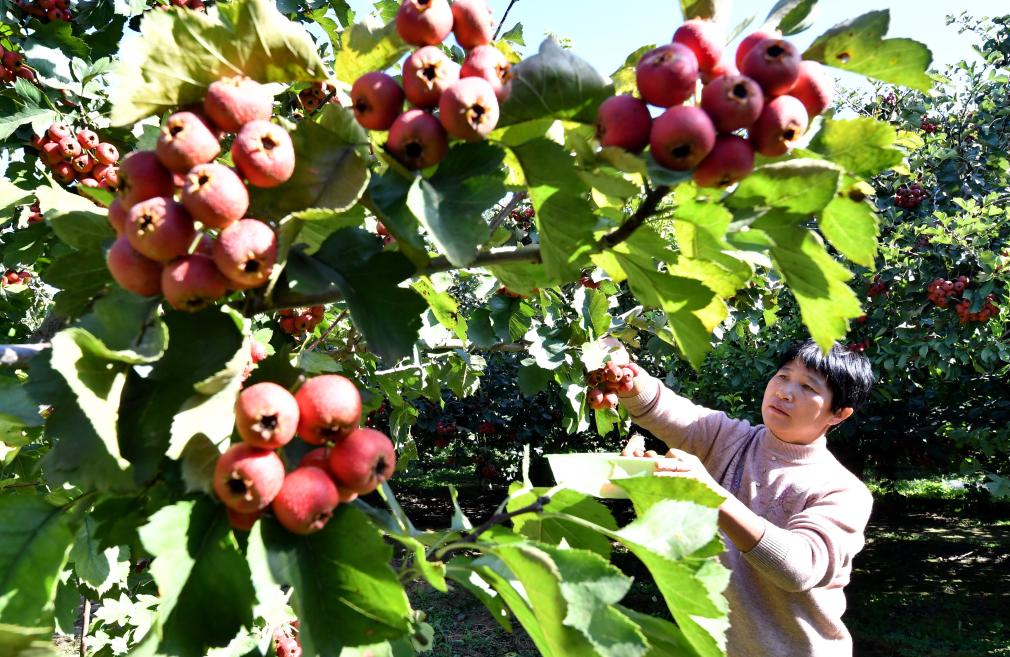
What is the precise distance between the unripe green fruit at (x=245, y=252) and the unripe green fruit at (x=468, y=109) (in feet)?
0.83

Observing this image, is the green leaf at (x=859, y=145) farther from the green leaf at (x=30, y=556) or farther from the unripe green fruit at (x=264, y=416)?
the green leaf at (x=30, y=556)

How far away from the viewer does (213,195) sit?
795mm

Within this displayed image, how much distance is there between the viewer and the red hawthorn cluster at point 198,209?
79cm

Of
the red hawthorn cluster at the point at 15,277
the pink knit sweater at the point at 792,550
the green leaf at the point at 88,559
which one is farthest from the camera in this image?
the red hawthorn cluster at the point at 15,277

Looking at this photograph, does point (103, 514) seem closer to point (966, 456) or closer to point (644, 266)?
point (644, 266)

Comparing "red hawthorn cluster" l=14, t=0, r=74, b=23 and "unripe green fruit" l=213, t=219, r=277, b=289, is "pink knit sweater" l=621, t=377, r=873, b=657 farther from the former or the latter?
"red hawthorn cluster" l=14, t=0, r=74, b=23

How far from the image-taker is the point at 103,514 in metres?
0.94

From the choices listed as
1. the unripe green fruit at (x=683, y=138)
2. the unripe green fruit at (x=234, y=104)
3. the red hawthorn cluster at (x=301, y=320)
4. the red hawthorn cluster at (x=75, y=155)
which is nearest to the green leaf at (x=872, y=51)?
the unripe green fruit at (x=683, y=138)

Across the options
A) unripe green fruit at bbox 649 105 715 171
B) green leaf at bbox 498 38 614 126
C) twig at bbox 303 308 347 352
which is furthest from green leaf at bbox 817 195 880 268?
twig at bbox 303 308 347 352

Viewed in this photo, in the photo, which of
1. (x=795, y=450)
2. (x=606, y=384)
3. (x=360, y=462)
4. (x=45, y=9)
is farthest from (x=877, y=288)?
(x=360, y=462)

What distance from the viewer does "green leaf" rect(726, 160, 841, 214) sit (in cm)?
83

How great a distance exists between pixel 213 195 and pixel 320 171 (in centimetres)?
14

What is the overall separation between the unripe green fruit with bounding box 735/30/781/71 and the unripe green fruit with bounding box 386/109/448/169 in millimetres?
404

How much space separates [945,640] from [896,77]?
813cm
